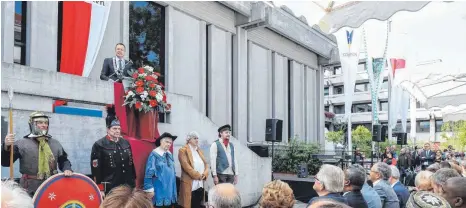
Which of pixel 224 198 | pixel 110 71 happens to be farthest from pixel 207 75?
pixel 224 198

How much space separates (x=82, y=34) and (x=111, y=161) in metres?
4.62

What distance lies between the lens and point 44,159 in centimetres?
445

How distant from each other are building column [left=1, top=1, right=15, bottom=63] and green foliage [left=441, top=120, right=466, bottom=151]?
31015 mm

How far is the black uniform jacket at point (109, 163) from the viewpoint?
5.22m

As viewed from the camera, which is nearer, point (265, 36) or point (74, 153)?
point (74, 153)

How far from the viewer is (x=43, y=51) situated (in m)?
8.98

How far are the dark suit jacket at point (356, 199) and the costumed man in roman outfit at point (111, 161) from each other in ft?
8.76

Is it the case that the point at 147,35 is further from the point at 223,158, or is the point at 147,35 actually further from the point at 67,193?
the point at 67,193

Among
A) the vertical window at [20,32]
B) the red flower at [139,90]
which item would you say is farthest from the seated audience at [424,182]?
the vertical window at [20,32]

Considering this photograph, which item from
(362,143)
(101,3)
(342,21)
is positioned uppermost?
(101,3)

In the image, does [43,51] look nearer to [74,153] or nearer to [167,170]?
[74,153]

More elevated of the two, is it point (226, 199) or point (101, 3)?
point (101, 3)

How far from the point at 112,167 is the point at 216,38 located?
9.38 metres

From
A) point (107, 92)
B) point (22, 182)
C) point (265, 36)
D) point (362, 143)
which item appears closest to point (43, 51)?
point (107, 92)
